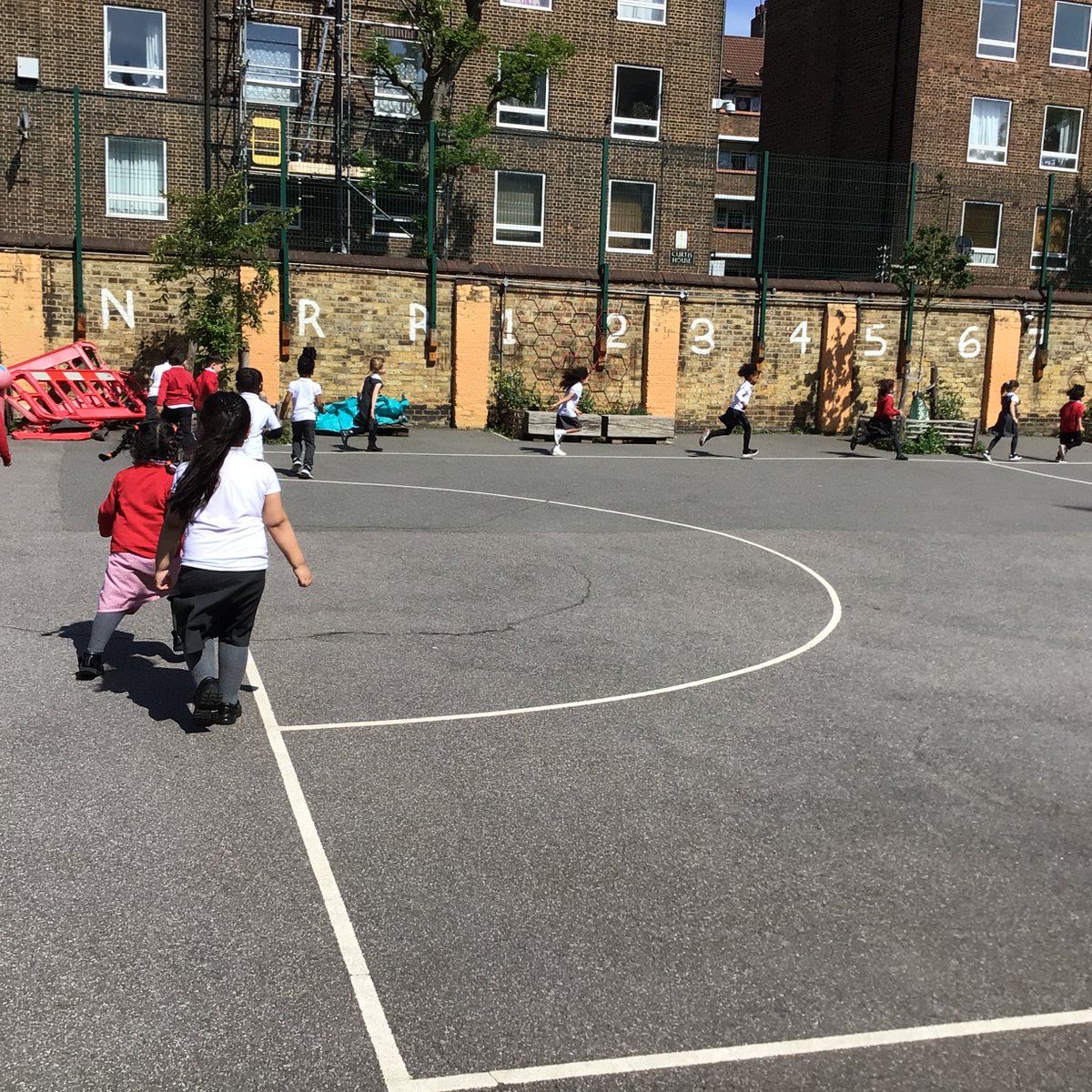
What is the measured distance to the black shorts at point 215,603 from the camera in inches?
272

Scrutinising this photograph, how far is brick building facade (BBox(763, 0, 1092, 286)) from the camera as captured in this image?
37.2m

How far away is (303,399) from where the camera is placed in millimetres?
17906

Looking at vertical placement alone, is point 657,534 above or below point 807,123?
below

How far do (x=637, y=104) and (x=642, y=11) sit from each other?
2.45m

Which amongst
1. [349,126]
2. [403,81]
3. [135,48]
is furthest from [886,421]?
[135,48]

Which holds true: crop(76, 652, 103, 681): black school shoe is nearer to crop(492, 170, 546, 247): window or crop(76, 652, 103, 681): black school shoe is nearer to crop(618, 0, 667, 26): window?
crop(492, 170, 546, 247): window

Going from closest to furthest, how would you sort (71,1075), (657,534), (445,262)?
1. (71,1075)
2. (657,534)
3. (445,262)

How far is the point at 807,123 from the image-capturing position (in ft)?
141

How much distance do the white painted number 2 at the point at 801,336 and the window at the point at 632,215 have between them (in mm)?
7488

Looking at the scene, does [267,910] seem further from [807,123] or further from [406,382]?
[807,123]

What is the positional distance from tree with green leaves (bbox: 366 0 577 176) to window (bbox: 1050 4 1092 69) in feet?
53.1

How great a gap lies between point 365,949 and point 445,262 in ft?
72.4

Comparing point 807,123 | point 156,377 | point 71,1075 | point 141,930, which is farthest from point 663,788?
point 807,123

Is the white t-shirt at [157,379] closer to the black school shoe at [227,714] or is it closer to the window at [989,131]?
the black school shoe at [227,714]
